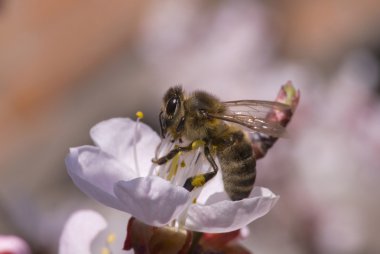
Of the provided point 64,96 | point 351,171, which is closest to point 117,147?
point 351,171

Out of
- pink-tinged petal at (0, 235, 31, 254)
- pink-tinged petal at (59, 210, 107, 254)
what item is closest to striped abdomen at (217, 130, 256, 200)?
pink-tinged petal at (59, 210, 107, 254)

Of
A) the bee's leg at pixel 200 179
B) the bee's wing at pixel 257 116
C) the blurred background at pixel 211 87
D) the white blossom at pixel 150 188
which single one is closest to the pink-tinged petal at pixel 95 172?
the white blossom at pixel 150 188

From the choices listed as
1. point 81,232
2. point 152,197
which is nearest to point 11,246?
point 81,232

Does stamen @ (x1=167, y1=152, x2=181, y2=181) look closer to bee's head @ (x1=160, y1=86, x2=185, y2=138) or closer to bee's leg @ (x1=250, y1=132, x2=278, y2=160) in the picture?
bee's head @ (x1=160, y1=86, x2=185, y2=138)

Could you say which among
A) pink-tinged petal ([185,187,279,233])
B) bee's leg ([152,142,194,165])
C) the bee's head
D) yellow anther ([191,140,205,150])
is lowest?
pink-tinged petal ([185,187,279,233])

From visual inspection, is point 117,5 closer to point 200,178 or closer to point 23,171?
point 23,171

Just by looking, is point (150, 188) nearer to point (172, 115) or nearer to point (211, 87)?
point (172, 115)

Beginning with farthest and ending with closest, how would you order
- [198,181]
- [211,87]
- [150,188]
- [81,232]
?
[211,87], [81,232], [198,181], [150,188]
